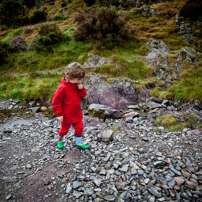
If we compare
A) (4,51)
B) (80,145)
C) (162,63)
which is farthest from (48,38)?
(80,145)

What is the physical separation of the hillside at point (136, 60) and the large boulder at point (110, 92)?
0.87m

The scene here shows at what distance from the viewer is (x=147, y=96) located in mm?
7887

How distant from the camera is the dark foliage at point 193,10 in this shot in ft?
44.1

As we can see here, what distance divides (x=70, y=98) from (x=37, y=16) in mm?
28616

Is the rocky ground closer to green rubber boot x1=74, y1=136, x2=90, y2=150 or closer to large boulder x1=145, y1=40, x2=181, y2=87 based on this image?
green rubber boot x1=74, y1=136, x2=90, y2=150

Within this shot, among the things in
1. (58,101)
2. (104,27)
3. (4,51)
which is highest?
(104,27)

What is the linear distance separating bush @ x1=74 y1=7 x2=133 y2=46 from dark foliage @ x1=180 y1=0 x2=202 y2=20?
6946 mm

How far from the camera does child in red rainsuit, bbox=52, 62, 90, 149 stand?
3.40 m

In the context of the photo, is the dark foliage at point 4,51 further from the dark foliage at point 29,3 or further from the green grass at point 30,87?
the dark foliage at point 29,3

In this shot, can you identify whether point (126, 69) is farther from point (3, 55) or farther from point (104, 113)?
point (3, 55)

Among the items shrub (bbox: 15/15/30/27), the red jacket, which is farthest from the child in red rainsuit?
shrub (bbox: 15/15/30/27)

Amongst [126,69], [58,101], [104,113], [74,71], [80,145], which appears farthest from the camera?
[126,69]

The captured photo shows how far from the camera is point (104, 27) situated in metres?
12.1

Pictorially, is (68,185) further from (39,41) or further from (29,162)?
(39,41)
